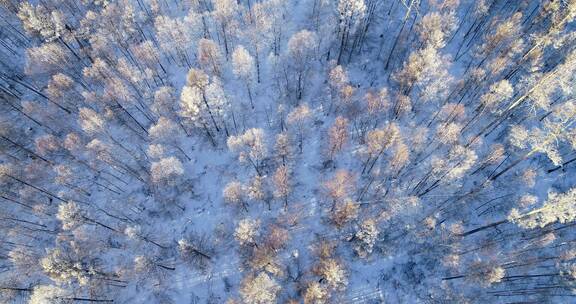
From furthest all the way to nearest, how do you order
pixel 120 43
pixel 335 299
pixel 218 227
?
pixel 120 43
pixel 218 227
pixel 335 299

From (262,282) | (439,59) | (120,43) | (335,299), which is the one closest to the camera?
(262,282)

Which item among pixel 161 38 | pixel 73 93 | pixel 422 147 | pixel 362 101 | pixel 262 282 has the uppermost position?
pixel 161 38

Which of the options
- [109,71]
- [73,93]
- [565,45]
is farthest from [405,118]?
[73,93]

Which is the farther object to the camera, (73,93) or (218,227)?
(73,93)

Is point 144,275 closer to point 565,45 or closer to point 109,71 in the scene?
point 109,71

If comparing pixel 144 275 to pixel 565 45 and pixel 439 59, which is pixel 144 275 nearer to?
pixel 439 59

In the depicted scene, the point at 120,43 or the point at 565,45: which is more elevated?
the point at 120,43

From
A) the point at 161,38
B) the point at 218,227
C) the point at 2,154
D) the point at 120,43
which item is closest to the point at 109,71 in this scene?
the point at 120,43
